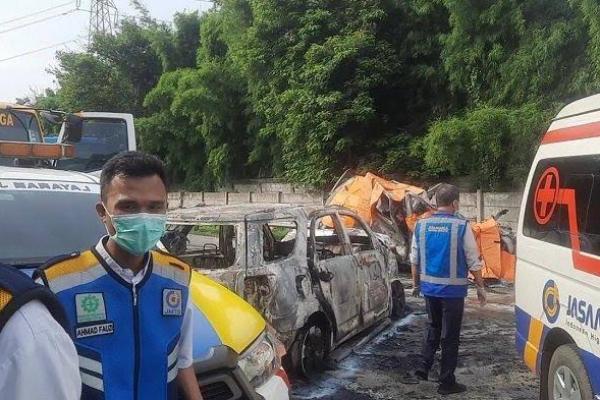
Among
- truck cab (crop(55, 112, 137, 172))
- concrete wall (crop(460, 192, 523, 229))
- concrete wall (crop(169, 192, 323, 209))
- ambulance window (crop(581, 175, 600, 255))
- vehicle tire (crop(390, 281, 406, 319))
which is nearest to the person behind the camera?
ambulance window (crop(581, 175, 600, 255))

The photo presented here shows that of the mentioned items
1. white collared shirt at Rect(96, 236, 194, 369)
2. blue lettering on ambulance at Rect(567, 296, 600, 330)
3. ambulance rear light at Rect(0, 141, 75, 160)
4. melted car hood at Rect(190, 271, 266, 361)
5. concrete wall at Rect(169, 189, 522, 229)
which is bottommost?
concrete wall at Rect(169, 189, 522, 229)

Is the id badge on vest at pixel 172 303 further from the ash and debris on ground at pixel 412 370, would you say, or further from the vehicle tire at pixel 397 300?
the vehicle tire at pixel 397 300

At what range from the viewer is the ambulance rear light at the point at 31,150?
418 centimetres

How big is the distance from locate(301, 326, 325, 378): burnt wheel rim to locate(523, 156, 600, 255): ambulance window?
1970 mm

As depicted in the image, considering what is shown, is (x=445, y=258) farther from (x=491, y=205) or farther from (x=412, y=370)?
(x=491, y=205)

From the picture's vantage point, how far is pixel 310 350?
17.9 feet

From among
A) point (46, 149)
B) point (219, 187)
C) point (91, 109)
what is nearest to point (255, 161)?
point (219, 187)

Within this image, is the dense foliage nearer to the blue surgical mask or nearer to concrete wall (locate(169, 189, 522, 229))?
concrete wall (locate(169, 189, 522, 229))

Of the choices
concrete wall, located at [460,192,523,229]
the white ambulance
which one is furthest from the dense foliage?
the white ambulance

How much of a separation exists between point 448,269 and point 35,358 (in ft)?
14.3

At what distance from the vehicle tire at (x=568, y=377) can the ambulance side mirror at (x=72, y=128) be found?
251 inches

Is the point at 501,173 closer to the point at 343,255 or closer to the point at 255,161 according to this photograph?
the point at 343,255

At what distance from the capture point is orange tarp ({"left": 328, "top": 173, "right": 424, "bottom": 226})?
11.7 m

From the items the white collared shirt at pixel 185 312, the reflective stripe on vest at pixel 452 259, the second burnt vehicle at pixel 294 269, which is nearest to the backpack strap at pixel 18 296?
the white collared shirt at pixel 185 312
